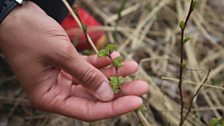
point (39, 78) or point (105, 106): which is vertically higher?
point (39, 78)

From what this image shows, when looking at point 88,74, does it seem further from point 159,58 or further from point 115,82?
point 159,58

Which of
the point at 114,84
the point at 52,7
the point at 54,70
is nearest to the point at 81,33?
the point at 52,7

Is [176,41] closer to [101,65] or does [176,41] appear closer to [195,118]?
[195,118]

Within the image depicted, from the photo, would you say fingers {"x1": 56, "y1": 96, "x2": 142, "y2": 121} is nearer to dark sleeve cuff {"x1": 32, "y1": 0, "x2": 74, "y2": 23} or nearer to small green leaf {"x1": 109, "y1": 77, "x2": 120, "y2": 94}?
small green leaf {"x1": 109, "y1": 77, "x2": 120, "y2": 94}

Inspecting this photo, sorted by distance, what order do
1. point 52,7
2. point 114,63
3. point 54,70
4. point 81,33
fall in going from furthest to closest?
point 81,33
point 52,7
point 54,70
point 114,63

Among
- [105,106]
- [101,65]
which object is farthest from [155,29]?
[105,106]

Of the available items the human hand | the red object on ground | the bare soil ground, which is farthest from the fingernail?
the red object on ground

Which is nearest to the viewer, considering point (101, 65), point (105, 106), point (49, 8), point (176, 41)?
point (105, 106)
